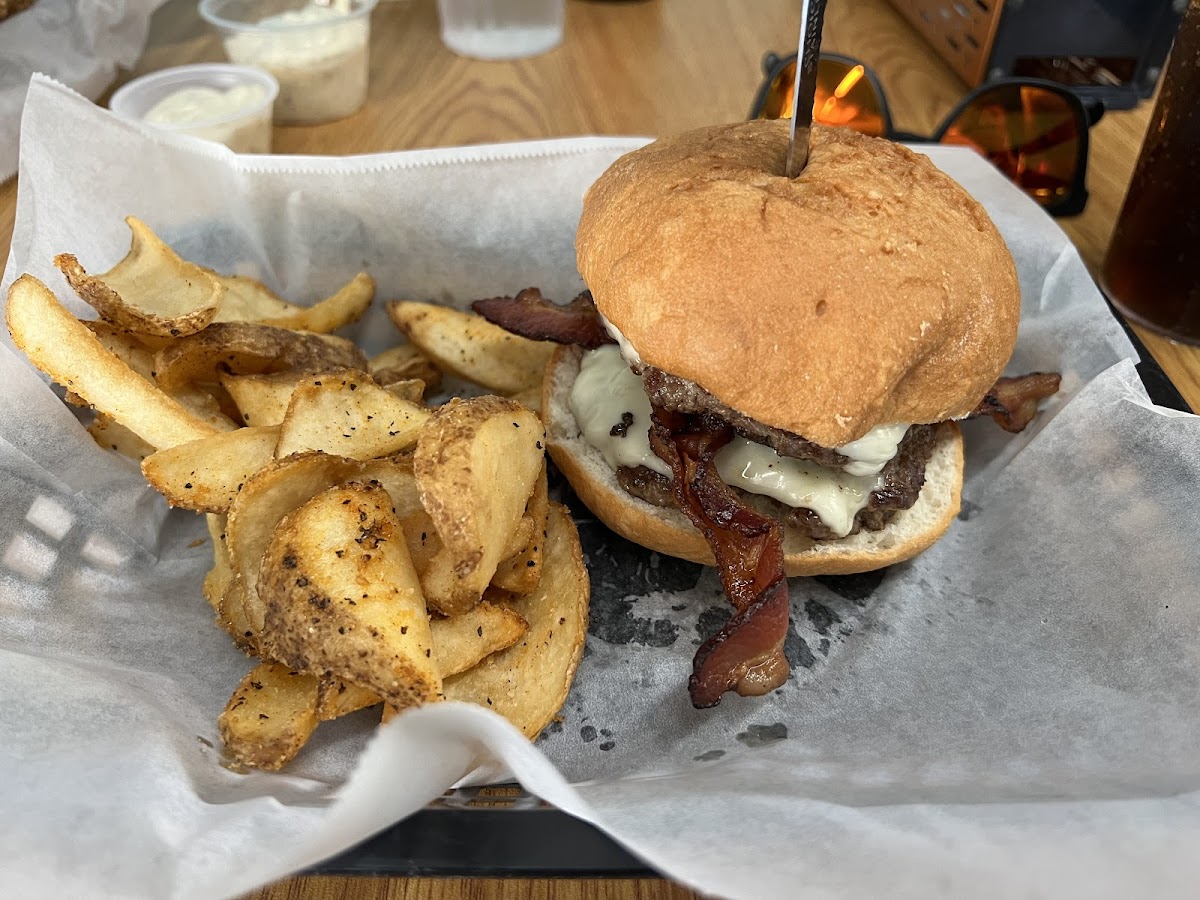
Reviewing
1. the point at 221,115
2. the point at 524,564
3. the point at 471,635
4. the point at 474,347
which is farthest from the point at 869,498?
the point at 221,115

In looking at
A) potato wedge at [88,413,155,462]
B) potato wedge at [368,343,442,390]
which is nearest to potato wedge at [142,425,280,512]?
potato wedge at [88,413,155,462]

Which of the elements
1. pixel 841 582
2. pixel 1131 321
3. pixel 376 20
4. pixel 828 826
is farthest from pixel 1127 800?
pixel 376 20

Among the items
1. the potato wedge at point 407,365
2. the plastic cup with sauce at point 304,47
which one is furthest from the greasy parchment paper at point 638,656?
the plastic cup with sauce at point 304,47

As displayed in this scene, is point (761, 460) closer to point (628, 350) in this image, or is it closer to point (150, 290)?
point (628, 350)

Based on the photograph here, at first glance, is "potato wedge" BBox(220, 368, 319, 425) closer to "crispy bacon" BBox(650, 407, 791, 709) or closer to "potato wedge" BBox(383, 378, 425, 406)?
"potato wedge" BBox(383, 378, 425, 406)

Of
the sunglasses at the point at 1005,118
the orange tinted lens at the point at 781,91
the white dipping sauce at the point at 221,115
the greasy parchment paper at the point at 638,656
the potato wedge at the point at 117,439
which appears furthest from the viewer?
the orange tinted lens at the point at 781,91

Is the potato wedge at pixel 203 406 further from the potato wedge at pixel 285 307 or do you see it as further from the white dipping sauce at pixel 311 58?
the white dipping sauce at pixel 311 58

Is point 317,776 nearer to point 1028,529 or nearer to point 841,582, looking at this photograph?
point 841,582
